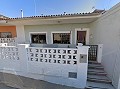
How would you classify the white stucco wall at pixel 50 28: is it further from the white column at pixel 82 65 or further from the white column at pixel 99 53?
the white column at pixel 82 65

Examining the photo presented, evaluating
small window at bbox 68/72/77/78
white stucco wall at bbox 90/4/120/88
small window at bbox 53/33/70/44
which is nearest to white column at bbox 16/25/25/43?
small window at bbox 53/33/70/44

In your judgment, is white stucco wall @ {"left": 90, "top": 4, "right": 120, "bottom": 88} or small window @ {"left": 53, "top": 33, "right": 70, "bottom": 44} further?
small window @ {"left": 53, "top": 33, "right": 70, "bottom": 44}

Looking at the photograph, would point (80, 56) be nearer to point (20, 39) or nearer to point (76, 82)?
point (76, 82)

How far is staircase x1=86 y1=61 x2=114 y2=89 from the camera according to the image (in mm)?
4535

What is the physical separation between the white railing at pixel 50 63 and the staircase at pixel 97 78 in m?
0.54

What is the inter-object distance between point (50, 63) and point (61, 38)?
4883mm

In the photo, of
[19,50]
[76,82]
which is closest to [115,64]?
[76,82]

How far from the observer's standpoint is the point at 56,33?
31.0 feet

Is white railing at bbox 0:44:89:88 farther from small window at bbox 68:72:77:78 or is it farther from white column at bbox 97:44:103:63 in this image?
white column at bbox 97:44:103:63

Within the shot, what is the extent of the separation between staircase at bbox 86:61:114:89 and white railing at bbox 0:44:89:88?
0.54 m

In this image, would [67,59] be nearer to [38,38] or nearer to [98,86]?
[98,86]

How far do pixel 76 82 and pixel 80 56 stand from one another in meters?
1.33

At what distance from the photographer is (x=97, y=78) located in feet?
16.3

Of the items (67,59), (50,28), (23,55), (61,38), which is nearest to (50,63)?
(67,59)
